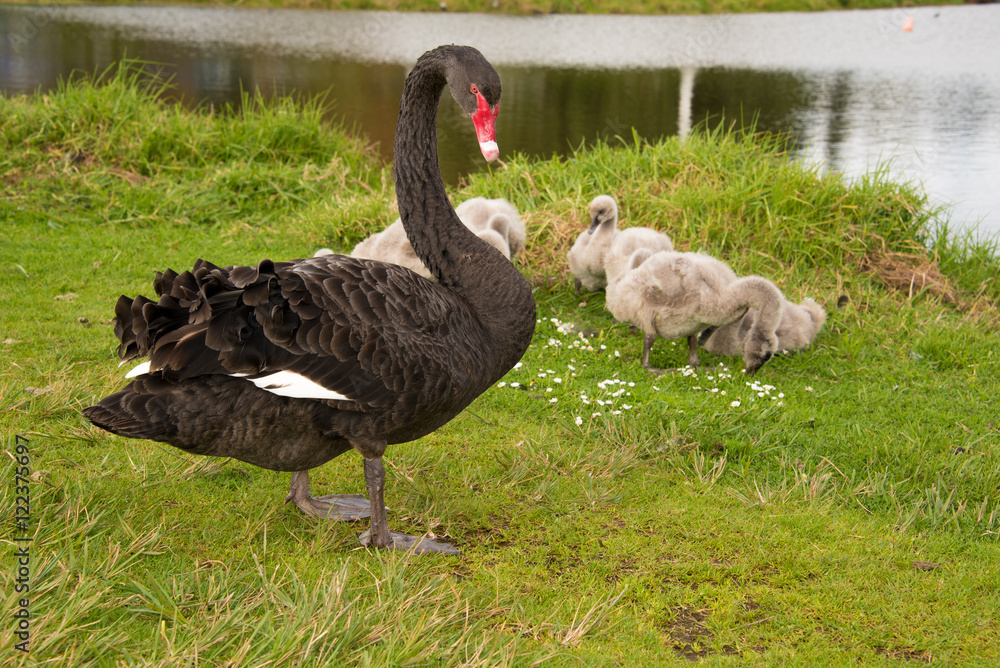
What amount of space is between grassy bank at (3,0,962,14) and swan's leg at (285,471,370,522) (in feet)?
97.4

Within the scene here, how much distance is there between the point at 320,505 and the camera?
11.5 feet

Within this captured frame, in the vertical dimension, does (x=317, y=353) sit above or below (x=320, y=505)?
above

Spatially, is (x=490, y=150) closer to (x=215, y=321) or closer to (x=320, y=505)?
(x=215, y=321)

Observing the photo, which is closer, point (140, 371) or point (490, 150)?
point (140, 371)

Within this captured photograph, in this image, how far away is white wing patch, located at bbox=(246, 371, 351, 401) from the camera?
276 cm

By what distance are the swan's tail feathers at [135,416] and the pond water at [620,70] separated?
7.98 metres

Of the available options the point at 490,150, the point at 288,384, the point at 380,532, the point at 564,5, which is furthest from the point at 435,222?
the point at 564,5

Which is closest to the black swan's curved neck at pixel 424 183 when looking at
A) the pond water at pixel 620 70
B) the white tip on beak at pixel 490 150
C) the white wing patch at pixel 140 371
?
the white tip on beak at pixel 490 150

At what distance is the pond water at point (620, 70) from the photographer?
11.9m

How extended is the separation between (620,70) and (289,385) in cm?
1914

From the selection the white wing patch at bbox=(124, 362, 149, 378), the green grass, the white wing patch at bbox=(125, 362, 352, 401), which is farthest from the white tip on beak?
the green grass

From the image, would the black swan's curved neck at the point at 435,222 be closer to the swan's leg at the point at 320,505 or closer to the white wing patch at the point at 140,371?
the swan's leg at the point at 320,505

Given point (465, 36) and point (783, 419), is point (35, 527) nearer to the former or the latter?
point (783, 419)

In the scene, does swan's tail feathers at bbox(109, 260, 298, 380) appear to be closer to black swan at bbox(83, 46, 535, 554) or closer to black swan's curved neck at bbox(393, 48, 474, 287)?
black swan at bbox(83, 46, 535, 554)
